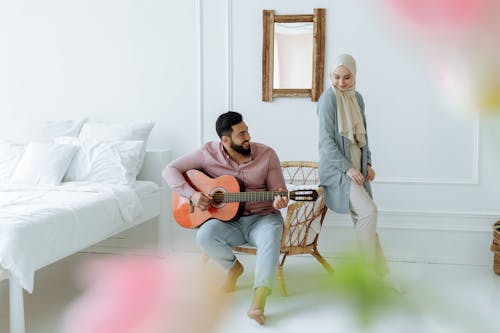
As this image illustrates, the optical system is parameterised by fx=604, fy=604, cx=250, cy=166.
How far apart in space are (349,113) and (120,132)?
5.39ft

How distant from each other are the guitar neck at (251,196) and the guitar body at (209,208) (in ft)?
0.08

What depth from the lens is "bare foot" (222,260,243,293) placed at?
3.29 metres

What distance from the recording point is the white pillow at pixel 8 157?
3.80 meters

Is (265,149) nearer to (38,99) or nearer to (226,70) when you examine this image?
(226,70)

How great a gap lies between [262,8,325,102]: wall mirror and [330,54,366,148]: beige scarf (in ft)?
2.47

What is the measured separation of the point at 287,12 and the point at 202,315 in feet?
7.00

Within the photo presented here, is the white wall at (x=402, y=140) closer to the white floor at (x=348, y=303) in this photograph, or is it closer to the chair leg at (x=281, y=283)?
the white floor at (x=348, y=303)

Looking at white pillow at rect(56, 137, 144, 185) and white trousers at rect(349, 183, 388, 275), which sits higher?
white pillow at rect(56, 137, 144, 185)

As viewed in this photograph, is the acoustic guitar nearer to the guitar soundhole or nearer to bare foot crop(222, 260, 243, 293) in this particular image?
the guitar soundhole

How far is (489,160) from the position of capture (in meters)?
3.94

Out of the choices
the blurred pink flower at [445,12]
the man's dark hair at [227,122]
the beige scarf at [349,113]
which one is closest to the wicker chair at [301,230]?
the beige scarf at [349,113]

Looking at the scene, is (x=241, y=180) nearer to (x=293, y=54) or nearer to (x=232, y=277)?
(x=232, y=277)

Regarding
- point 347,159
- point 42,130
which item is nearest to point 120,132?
point 42,130

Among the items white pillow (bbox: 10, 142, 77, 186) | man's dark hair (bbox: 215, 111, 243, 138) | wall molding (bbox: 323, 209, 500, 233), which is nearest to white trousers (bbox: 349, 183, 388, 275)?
man's dark hair (bbox: 215, 111, 243, 138)
